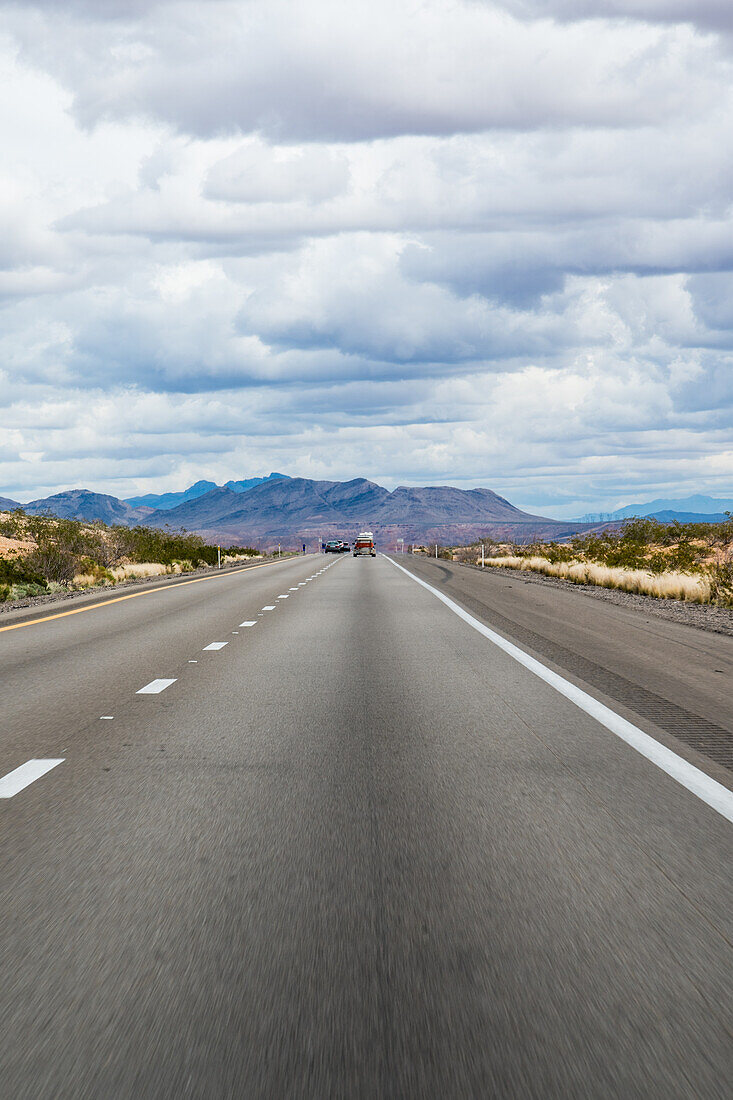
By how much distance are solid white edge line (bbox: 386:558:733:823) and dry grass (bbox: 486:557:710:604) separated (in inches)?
543

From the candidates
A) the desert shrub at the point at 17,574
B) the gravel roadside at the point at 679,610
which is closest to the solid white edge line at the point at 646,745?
the gravel roadside at the point at 679,610

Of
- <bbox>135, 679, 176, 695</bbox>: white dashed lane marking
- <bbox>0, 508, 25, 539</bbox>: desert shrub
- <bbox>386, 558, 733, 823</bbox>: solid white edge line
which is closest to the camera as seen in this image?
<bbox>386, 558, 733, 823</bbox>: solid white edge line

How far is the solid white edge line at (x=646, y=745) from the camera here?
5.90 meters

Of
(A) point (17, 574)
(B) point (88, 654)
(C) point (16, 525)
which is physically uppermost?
(C) point (16, 525)

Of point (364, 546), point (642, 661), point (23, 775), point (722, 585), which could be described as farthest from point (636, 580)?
point (364, 546)

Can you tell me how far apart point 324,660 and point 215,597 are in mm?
13001

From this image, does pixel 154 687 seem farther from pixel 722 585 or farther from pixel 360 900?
pixel 722 585

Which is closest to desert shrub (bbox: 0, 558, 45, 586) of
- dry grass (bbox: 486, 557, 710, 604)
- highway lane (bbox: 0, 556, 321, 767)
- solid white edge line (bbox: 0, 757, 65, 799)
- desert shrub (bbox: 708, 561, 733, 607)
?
highway lane (bbox: 0, 556, 321, 767)

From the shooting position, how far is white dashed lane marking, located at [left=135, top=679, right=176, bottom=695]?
9883 millimetres

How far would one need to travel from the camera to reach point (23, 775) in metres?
6.39

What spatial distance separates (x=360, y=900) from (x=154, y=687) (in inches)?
249

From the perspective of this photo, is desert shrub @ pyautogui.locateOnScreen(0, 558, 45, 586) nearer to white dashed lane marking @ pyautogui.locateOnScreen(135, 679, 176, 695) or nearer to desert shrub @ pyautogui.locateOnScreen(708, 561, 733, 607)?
desert shrub @ pyautogui.locateOnScreen(708, 561, 733, 607)

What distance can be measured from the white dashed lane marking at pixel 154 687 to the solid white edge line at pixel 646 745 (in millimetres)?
3847

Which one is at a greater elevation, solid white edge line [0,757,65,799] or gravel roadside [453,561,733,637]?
solid white edge line [0,757,65,799]
